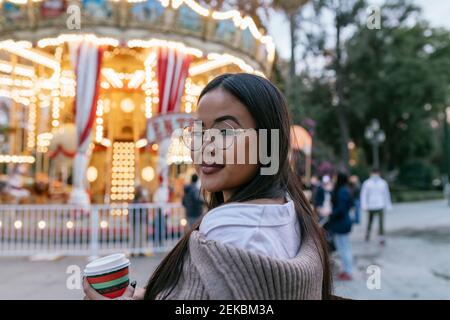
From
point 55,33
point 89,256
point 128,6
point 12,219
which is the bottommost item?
point 89,256

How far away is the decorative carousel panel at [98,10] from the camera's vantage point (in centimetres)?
902

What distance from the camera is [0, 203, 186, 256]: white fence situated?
7.04 metres

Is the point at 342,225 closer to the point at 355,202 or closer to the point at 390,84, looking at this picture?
the point at 355,202

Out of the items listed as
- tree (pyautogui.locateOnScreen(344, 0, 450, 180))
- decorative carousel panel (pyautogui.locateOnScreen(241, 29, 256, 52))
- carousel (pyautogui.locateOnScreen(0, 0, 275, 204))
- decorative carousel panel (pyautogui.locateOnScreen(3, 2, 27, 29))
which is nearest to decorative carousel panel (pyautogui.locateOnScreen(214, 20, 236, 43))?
carousel (pyautogui.locateOnScreen(0, 0, 275, 204))

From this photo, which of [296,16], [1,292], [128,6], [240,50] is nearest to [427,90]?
[296,16]

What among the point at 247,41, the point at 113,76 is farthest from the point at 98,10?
the point at 247,41

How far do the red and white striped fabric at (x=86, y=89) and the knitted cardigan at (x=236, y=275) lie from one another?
862 centimetres

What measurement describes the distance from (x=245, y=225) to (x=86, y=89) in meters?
9.01

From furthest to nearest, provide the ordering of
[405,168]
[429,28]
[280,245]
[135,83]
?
[405,168] → [429,28] → [135,83] → [280,245]

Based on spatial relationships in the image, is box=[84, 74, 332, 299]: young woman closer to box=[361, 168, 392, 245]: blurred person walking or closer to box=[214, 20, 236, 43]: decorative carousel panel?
box=[361, 168, 392, 245]: blurred person walking

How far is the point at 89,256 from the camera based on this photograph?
23.2 feet

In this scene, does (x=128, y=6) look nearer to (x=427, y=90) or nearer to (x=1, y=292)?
(x=1, y=292)

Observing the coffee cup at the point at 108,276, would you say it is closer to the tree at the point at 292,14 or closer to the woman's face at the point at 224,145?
the woman's face at the point at 224,145

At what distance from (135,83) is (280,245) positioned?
1167 centimetres
